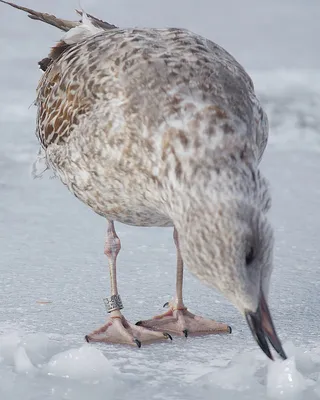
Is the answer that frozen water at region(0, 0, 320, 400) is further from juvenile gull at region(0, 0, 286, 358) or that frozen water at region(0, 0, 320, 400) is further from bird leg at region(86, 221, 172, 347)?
juvenile gull at region(0, 0, 286, 358)

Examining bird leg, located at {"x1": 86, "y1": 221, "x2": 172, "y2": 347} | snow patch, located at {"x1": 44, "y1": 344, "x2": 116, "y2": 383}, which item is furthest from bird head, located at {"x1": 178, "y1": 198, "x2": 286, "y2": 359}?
bird leg, located at {"x1": 86, "y1": 221, "x2": 172, "y2": 347}

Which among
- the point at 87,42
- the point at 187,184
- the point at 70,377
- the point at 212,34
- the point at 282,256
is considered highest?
the point at 212,34

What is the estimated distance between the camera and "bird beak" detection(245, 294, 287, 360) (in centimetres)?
396

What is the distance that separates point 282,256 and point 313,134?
2.82 m

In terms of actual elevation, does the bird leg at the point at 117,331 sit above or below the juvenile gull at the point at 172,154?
below

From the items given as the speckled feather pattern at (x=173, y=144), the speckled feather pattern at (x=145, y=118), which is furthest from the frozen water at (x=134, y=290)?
the speckled feather pattern at (x=145, y=118)

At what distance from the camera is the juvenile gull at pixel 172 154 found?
153 inches

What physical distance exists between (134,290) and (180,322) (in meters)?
0.45

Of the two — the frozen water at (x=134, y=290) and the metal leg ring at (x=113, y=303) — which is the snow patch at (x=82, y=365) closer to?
the frozen water at (x=134, y=290)

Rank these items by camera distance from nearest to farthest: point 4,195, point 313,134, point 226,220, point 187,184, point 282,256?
point 226,220, point 187,184, point 282,256, point 4,195, point 313,134

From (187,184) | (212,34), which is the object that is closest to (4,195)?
(187,184)

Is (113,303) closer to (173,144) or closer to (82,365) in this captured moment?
(82,365)

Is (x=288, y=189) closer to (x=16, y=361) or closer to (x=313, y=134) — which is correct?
(x=313, y=134)

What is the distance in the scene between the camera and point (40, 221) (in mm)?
6492
